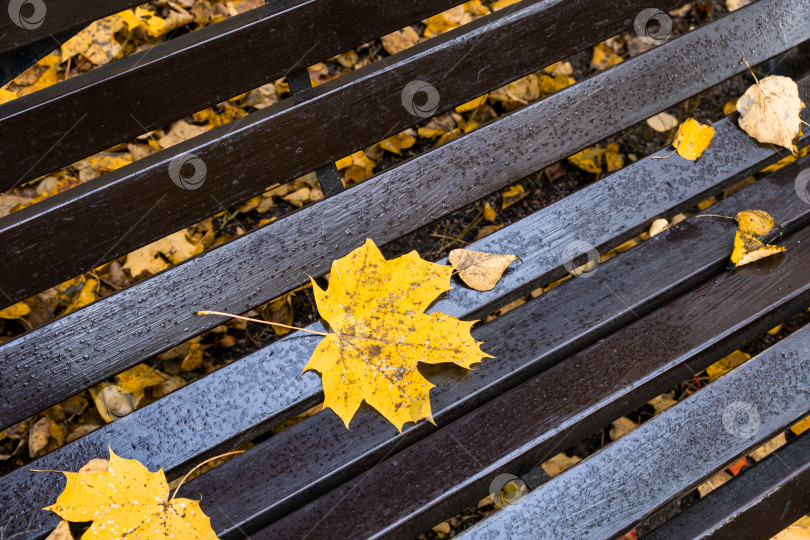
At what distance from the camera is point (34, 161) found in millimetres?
1057

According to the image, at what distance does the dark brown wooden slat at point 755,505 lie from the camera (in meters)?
1.11

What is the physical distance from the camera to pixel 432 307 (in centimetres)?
115

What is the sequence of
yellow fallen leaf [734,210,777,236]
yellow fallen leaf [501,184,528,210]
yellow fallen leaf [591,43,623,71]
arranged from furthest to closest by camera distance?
yellow fallen leaf [591,43,623,71]
yellow fallen leaf [501,184,528,210]
yellow fallen leaf [734,210,777,236]

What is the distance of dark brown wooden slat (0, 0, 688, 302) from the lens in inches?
41.9

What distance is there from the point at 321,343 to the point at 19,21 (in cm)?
79

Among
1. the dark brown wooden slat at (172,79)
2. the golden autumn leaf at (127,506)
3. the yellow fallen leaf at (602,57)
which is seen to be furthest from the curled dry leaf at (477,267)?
the yellow fallen leaf at (602,57)

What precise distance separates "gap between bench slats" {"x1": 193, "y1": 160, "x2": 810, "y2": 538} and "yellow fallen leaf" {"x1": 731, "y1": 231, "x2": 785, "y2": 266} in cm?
2

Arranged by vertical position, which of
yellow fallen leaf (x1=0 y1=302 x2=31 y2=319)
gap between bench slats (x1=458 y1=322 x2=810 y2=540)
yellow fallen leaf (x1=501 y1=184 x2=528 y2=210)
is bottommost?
gap between bench slats (x1=458 y1=322 x2=810 y2=540)

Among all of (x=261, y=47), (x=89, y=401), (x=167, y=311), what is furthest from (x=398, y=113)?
(x=89, y=401)

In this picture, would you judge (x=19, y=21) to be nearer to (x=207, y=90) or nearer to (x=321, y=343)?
(x=207, y=90)

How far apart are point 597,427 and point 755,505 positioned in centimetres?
33

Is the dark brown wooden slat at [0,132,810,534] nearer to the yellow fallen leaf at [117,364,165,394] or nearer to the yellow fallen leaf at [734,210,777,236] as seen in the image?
the yellow fallen leaf at [734,210,777,236]

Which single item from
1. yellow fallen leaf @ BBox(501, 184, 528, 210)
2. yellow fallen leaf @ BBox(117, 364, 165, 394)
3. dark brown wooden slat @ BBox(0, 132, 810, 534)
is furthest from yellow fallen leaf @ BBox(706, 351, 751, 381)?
yellow fallen leaf @ BBox(117, 364, 165, 394)

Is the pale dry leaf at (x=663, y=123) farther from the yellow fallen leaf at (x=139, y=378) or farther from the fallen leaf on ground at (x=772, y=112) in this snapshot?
the yellow fallen leaf at (x=139, y=378)
